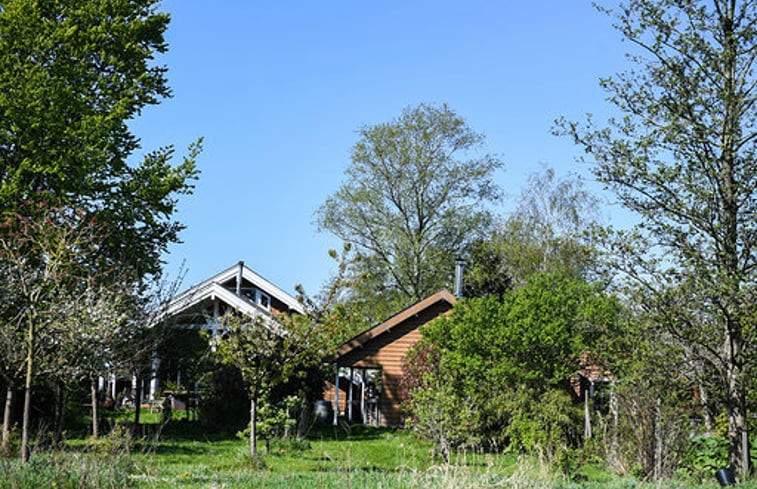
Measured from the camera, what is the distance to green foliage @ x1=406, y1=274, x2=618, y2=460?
62.8 feet

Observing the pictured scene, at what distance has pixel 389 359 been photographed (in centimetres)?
2783

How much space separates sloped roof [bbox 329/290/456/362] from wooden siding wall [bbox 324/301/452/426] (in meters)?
0.26

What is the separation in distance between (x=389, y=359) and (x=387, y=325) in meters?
1.09

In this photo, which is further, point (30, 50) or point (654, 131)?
point (30, 50)

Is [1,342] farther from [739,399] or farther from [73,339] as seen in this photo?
[739,399]

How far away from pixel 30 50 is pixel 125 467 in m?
15.8

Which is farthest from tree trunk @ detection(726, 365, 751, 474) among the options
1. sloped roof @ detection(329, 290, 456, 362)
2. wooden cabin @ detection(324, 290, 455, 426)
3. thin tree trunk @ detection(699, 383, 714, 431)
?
wooden cabin @ detection(324, 290, 455, 426)

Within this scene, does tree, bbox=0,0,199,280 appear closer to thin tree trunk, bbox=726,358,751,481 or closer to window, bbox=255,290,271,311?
window, bbox=255,290,271,311

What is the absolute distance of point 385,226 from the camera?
39031mm

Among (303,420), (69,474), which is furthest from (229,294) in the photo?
(69,474)

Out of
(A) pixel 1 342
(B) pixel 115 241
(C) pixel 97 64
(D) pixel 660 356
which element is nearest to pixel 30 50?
(C) pixel 97 64

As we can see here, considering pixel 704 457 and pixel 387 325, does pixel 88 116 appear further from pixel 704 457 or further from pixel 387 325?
pixel 704 457

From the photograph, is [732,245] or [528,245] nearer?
[732,245]

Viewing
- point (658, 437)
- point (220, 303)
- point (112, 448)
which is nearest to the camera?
point (112, 448)
